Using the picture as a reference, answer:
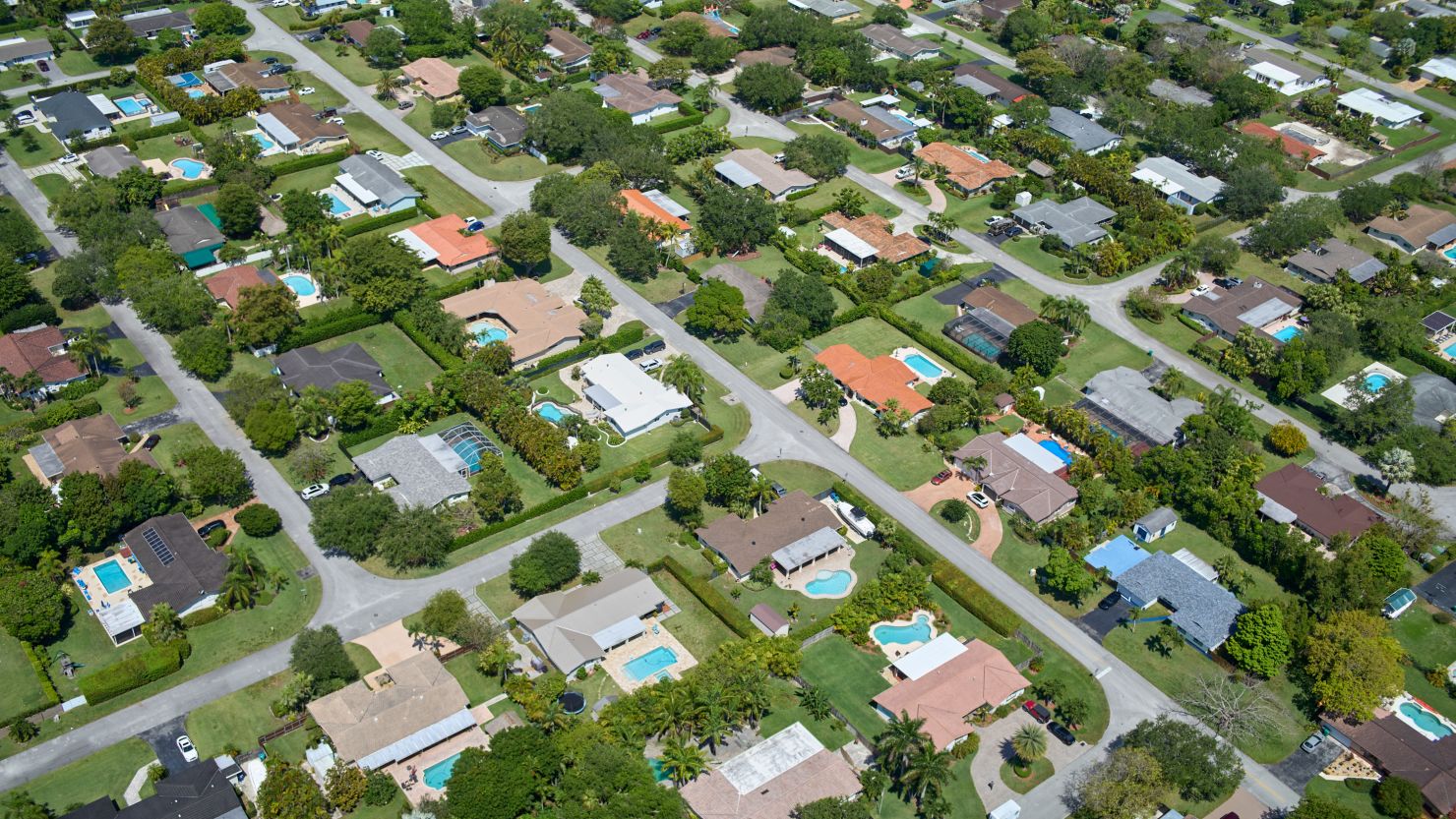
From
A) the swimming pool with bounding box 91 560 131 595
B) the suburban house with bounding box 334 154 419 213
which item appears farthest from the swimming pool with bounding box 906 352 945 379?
the swimming pool with bounding box 91 560 131 595

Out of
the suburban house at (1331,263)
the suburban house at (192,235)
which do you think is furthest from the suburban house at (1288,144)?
the suburban house at (192,235)

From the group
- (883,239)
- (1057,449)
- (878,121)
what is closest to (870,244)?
(883,239)

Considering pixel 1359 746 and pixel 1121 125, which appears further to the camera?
pixel 1121 125

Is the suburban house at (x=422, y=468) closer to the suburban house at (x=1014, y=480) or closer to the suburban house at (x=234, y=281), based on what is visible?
the suburban house at (x=234, y=281)

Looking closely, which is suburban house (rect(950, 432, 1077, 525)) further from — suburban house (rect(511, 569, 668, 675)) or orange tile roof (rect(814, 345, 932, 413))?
suburban house (rect(511, 569, 668, 675))

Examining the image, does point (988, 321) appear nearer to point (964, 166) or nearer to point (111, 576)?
point (964, 166)

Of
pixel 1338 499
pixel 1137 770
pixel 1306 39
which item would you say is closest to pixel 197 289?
pixel 1137 770

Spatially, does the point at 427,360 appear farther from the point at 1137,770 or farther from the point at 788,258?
the point at 1137,770
